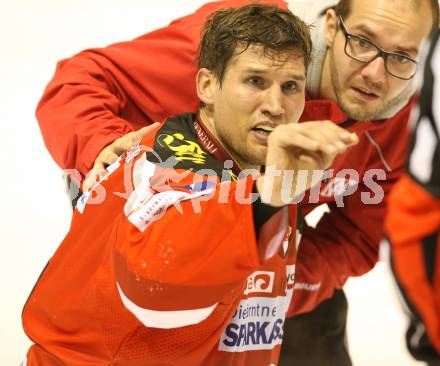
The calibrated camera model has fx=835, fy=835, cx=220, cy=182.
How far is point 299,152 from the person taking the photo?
1031 millimetres

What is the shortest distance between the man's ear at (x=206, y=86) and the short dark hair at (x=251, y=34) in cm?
1

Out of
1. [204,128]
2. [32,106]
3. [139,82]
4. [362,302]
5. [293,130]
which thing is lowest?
[362,302]

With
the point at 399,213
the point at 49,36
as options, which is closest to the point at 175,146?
the point at 399,213

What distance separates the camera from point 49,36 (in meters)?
3.39

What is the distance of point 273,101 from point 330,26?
607mm

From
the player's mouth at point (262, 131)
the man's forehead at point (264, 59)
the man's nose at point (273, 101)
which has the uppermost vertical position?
the man's forehead at point (264, 59)

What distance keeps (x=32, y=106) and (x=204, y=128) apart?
68.4 inches

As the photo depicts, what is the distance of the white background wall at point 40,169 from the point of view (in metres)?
2.31

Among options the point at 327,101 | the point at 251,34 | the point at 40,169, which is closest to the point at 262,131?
the point at 251,34

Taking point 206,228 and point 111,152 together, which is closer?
point 206,228

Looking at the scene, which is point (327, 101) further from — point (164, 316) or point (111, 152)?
point (164, 316)

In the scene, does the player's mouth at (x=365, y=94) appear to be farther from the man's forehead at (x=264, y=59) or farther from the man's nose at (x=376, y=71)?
the man's forehead at (x=264, y=59)

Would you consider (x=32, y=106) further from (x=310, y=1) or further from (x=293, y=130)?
(x=293, y=130)

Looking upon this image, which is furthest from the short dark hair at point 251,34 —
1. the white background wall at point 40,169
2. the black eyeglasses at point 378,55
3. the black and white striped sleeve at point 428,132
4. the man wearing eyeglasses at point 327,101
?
the white background wall at point 40,169
